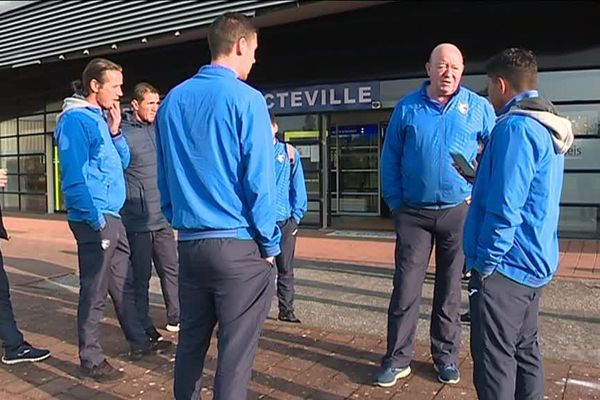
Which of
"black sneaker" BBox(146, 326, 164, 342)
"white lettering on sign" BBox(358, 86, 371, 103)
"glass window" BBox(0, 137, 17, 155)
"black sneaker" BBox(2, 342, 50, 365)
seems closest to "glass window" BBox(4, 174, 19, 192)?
"glass window" BBox(0, 137, 17, 155)

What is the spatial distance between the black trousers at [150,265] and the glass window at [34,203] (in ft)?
46.5

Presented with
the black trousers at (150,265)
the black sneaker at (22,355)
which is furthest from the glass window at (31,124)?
the black sneaker at (22,355)

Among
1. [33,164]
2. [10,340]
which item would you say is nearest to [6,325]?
[10,340]

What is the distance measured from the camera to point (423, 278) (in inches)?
163

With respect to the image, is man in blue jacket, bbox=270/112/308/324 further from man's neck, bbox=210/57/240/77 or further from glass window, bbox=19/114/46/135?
glass window, bbox=19/114/46/135

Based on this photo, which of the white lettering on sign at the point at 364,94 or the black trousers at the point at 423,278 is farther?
the white lettering on sign at the point at 364,94

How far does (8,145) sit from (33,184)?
6.35 feet

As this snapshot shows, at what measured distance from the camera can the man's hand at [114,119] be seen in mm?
4484

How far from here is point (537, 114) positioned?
2793 millimetres

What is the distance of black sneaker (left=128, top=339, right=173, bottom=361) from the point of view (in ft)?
15.2

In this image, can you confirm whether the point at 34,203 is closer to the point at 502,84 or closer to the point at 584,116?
the point at 584,116

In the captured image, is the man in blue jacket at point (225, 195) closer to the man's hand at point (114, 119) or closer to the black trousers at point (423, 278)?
the black trousers at point (423, 278)

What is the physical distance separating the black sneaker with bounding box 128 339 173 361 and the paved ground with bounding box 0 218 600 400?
0.08 m

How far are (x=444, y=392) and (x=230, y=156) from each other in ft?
7.29
